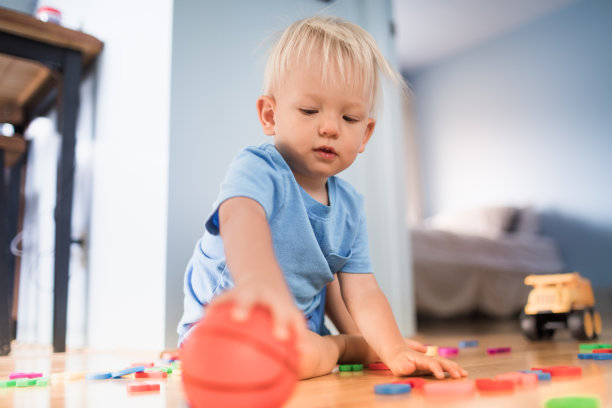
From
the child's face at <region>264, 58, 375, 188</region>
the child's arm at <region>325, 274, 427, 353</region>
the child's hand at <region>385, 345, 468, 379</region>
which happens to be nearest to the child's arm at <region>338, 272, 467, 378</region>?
the child's hand at <region>385, 345, 468, 379</region>

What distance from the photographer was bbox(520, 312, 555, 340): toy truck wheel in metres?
1.71

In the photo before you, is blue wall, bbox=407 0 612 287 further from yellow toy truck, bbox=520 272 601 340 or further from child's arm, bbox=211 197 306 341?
child's arm, bbox=211 197 306 341

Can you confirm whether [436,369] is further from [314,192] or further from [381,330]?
[314,192]

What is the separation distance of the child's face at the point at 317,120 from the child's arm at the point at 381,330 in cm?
25

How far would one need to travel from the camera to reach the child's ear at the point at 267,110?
38.1 inches

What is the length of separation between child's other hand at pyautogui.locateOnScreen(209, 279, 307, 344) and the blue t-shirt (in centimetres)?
29

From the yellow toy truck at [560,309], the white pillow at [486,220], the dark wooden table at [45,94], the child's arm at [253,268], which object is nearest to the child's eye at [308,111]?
the child's arm at [253,268]

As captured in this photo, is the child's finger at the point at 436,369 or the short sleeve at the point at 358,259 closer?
the child's finger at the point at 436,369

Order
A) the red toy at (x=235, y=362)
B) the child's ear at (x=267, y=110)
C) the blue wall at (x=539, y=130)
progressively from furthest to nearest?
1. the blue wall at (x=539, y=130)
2. the child's ear at (x=267, y=110)
3. the red toy at (x=235, y=362)

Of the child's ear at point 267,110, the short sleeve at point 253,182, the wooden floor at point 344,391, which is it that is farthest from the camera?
the child's ear at point 267,110

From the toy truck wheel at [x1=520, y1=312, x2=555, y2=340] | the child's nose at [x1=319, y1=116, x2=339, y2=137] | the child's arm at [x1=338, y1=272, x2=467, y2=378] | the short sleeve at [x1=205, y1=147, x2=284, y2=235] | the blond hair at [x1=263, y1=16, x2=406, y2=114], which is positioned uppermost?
the blond hair at [x1=263, y1=16, x2=406, y2=114]

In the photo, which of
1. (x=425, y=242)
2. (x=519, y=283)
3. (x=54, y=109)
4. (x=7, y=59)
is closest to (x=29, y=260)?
(x=54, y=109)

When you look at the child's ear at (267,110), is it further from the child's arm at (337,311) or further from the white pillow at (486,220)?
the white pillow at (486,220)

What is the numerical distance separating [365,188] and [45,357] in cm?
110
